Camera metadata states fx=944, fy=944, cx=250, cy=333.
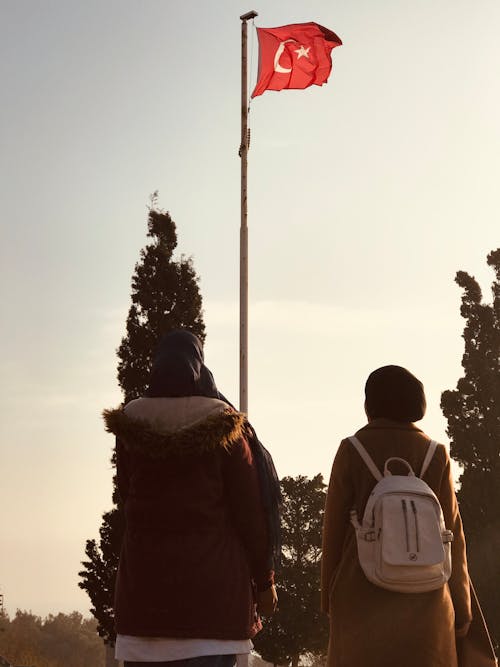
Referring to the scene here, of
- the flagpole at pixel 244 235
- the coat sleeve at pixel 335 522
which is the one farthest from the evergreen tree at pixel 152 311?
the coat sleeve at pixel 335 522

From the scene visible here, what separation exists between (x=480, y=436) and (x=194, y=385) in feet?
83.2

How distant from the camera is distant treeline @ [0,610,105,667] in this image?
45.3 meters

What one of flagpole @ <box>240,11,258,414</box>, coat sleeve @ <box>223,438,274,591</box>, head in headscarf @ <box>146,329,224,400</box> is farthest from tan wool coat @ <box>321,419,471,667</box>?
flagpole @ <box>240,11,258,414</box>

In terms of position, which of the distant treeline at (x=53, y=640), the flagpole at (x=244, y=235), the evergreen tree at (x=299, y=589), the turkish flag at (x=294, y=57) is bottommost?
the distant treeline at (x=53, y=640)

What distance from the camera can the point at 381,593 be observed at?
191 inches

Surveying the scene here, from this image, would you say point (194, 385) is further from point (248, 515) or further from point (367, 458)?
point (367, 458)

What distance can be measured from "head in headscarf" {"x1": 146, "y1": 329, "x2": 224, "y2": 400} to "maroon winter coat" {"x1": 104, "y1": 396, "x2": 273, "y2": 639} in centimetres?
5

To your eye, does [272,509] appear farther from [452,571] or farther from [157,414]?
[452,571]

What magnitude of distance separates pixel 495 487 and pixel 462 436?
1.93 m

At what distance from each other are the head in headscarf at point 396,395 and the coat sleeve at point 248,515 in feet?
3.53

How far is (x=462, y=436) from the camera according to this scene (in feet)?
95.1

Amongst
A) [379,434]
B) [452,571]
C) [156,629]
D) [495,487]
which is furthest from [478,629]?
[495,487]

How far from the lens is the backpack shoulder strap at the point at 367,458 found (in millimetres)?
5027

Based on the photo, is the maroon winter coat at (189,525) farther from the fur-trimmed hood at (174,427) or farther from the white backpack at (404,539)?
the white backpack at (404,539)
